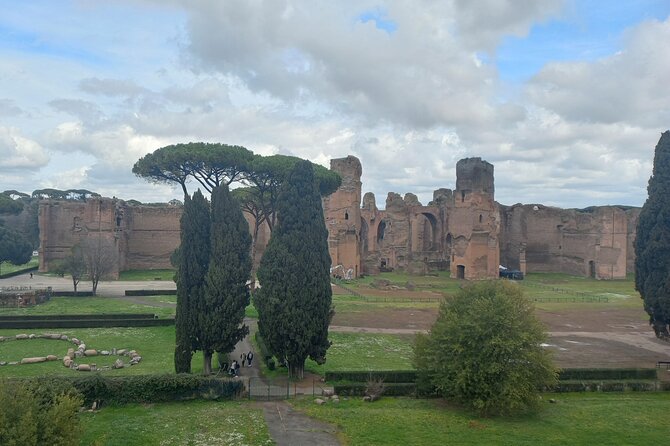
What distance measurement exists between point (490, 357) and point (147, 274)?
150ft

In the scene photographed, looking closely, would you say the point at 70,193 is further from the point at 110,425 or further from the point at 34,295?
the point at 110,425

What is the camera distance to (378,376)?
1873cm

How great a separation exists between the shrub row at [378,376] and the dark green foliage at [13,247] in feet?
127

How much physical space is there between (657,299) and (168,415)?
23.4m

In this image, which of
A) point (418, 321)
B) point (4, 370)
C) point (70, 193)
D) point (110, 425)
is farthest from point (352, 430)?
point (70, 193)

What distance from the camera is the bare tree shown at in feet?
129

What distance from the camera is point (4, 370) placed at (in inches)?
791

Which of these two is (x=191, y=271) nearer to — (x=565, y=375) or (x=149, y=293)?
(x=565, y=375)

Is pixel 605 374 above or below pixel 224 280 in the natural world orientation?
below

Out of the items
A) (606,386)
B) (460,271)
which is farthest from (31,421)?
(460,271)

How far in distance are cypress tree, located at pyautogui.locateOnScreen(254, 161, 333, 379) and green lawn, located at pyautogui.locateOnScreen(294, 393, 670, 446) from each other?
278 cm

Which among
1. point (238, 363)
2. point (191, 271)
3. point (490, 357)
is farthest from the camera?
point (238, 363)

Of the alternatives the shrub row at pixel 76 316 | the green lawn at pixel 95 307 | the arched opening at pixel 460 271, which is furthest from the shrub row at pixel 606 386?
the arched opening at pixel 460 271

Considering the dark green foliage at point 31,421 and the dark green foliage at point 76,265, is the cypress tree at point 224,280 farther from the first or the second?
the dark green foliage at point 76,265
